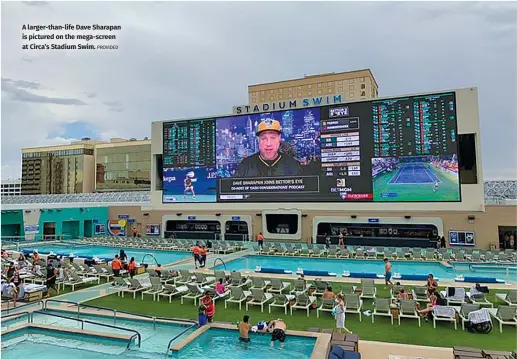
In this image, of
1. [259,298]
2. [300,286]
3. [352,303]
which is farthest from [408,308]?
[259,298]

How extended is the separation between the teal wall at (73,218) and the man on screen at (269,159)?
14.4 m

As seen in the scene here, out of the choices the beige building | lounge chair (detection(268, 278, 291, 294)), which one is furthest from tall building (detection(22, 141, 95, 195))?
lounge chair (detection(268, 278, 291, 294))

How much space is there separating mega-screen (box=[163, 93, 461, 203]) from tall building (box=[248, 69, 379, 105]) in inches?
1970

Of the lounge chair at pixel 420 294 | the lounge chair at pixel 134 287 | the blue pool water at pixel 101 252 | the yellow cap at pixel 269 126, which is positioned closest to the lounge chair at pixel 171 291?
the lounge chair at pixel 134 287

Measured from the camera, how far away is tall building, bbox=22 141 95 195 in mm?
98062

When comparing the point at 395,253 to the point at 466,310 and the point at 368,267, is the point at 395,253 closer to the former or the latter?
the point at 368,267

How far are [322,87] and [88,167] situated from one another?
62.2m

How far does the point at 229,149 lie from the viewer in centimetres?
3219

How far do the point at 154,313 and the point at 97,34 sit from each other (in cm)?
828

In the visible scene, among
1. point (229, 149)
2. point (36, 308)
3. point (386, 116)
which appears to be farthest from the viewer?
point (229, 149)

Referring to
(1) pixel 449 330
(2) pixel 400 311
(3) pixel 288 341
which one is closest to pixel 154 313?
(3) pixel 288 341

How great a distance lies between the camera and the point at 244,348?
8.53 meters

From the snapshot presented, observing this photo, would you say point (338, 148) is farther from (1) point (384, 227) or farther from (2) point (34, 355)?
(2) point (34, 355)

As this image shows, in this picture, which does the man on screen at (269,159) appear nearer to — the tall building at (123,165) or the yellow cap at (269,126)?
the yellow cap at (269,126)
